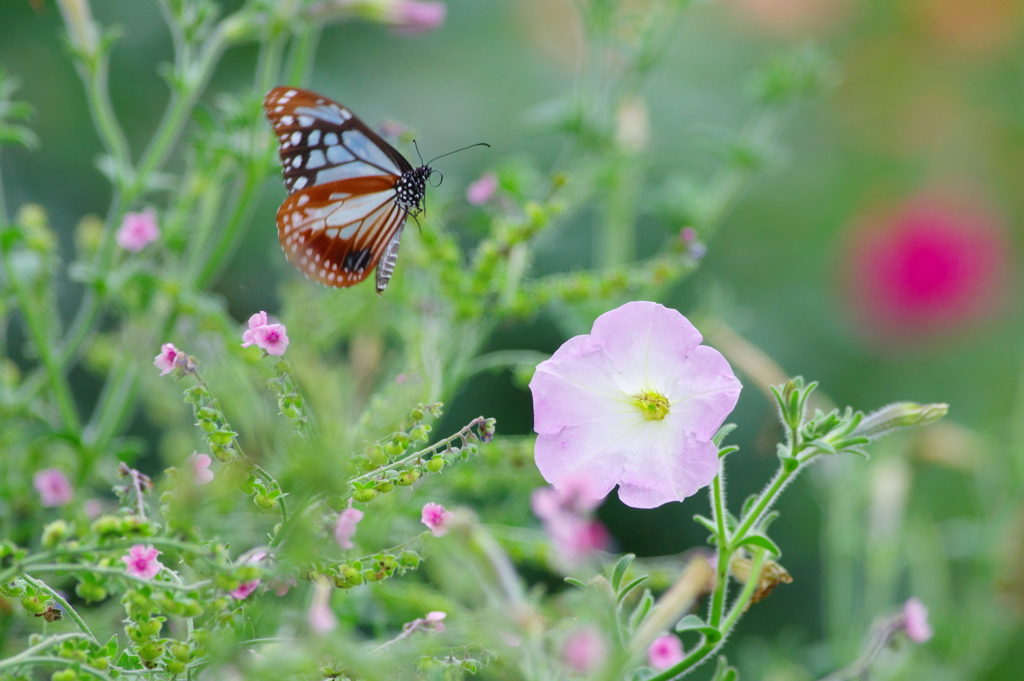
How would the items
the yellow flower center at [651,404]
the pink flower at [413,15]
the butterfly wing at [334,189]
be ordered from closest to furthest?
the yellow flower center at [651,404] < the butterfly wing at [334,189] < the pink flower at [413,15]

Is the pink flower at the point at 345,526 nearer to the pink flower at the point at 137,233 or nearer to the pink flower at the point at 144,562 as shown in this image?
the pink flower at the point at 144,562

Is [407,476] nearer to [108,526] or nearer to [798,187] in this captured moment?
[108,526]

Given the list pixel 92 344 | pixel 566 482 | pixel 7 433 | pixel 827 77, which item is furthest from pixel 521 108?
pixel 566 482

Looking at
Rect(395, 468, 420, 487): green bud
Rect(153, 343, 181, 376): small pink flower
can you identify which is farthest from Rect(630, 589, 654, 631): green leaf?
Rect(153, 343, 181, 376): small pink flower

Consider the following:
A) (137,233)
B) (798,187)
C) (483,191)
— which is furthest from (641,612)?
(798,187)

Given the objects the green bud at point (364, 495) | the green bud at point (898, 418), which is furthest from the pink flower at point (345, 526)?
the green bud at point (898, 418)

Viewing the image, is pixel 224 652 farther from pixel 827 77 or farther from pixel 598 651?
pixel 827 77
